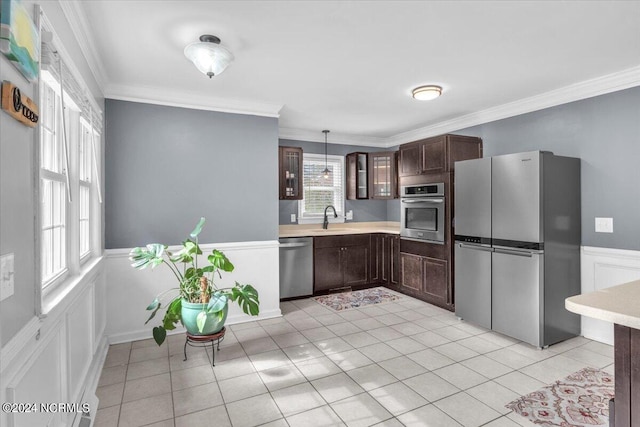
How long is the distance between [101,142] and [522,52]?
3765 millimetres

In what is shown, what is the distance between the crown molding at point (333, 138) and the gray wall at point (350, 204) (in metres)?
0.06

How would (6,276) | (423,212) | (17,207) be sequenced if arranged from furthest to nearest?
(423,212) < (17,207) < (6,276)

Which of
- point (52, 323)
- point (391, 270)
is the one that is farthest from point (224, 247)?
point (391, 270)

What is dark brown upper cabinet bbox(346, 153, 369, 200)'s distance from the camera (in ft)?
19.0

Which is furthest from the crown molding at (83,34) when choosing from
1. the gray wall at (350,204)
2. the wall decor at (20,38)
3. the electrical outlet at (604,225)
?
the electrical outlet at (604,225)

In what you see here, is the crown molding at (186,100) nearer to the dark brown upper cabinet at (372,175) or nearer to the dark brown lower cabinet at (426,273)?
the dark brown upper cabinet at (372,175)

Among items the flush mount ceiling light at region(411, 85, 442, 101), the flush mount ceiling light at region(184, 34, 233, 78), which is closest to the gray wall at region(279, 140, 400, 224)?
the flush mount ceiling light at region(411, 85, 442, 101)

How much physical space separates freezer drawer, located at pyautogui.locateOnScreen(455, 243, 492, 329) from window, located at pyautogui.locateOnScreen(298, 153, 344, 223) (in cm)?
248

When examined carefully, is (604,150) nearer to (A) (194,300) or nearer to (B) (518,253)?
(B) (518,253)

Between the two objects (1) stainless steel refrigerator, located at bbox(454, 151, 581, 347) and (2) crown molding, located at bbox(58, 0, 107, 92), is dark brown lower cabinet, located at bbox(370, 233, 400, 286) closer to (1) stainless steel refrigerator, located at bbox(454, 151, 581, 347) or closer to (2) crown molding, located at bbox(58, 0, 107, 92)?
(1) stainless steel refrigerator, located at bbox(454, 151, 581, 347)

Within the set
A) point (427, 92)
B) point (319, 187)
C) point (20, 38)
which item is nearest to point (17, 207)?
point (20, 38)

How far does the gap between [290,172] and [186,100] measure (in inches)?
72.0

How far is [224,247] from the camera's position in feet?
12.5

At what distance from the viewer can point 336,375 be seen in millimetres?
2676
